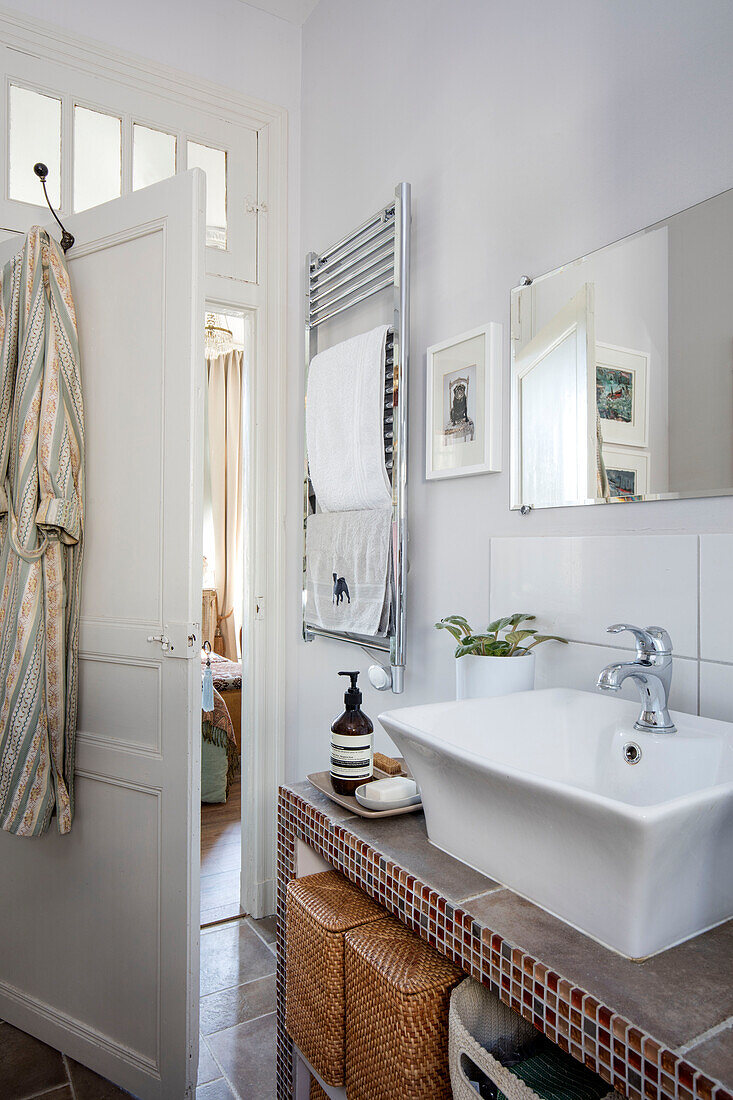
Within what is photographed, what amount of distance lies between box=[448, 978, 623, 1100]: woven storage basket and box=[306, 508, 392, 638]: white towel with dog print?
3.07 feet

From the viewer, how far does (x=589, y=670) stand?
118 cm

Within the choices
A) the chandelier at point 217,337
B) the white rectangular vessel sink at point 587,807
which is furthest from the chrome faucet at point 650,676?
the chandelier at point 217,337

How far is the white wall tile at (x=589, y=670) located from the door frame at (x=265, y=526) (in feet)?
3.95

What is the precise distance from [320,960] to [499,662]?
52 centimetres

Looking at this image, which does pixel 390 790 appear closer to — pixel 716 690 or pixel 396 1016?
pixel 396 1016

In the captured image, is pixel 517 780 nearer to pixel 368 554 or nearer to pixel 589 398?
pixel 589 398

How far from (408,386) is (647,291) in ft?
2.27

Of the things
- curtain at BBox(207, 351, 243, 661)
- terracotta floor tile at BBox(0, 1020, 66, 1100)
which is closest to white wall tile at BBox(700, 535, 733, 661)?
terracotta floor tile at BBox(0, 1020, 66, 1100)

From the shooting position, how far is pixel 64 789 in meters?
1.67

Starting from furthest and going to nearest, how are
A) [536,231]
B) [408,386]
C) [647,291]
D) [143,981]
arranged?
[408,386]
[143,981]
[536,231]
[647,291]

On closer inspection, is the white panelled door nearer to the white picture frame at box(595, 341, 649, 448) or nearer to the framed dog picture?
the framed dog picture

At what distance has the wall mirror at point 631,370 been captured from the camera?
1.01 metres

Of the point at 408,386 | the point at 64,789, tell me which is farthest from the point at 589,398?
the point at 64,789

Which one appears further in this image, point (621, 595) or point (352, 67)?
point (352, 67)
